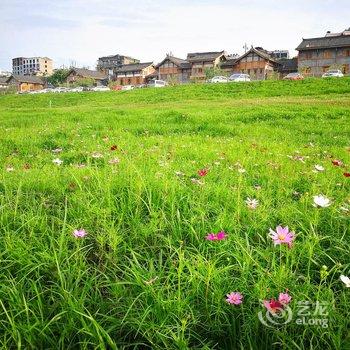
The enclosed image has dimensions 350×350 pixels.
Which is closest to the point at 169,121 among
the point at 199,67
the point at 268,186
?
the point at 268,186

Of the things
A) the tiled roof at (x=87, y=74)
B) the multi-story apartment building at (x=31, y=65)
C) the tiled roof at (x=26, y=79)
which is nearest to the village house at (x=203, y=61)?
the tiled roof at (x=87, y=74)

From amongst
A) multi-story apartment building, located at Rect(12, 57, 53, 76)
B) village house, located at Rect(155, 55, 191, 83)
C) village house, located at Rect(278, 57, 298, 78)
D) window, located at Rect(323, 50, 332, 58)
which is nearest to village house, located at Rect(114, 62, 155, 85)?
village house, located at Rect(155, 55, 191, 83)

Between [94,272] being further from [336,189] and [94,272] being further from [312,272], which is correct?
[336,189]

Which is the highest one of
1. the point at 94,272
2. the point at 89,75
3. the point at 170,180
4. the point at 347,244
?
the point at 89,75

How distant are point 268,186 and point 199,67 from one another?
255 feet

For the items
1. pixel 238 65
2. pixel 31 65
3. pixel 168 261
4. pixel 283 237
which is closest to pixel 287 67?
A: pixel 238 65

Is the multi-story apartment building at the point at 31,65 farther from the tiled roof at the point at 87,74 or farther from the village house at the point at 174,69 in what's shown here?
the village house at the point at 174,69

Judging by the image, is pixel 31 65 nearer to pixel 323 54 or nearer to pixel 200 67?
pixel 200 67

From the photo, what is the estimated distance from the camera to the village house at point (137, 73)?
8825 cm

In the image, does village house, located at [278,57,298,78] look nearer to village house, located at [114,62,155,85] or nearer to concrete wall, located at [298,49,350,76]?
concrete wall, located at [298,49,350,76]

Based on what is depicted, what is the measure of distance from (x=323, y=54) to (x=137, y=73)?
46.3 metres

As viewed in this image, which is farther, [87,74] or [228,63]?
Answer: [87,74]

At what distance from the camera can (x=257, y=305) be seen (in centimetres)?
174

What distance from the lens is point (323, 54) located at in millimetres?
65812
